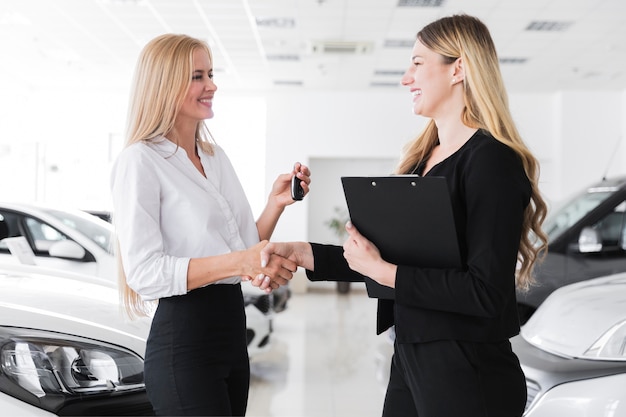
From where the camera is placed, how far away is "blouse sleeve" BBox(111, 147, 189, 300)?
163cm

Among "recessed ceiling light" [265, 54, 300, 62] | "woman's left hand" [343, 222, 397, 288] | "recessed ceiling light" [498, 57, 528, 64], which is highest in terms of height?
"recessed ceiling light" [498, 57, 528, 64]

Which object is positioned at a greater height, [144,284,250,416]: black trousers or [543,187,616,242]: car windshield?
[543,187,616,242]: car windshield

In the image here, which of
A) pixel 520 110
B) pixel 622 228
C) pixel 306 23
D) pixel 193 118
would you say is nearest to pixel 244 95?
pixel 306 23

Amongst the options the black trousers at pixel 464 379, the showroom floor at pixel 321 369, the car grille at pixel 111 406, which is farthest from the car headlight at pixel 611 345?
the showroom floor at pixel 321 369

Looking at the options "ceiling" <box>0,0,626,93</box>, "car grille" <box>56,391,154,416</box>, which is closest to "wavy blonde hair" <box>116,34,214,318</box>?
"car grille" <box>56,391,154,416</box>

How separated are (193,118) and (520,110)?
485 inches

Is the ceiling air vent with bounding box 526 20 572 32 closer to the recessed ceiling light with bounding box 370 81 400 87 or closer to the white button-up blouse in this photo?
the recessed ceiling light with bounding box 370 81 400 87

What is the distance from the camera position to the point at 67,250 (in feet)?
14.5

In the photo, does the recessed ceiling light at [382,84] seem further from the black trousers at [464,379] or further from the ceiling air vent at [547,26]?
the black trousers at [464,379]

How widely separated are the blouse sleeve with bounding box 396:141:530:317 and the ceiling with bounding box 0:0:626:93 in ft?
22.7

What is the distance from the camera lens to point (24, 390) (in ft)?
5.91

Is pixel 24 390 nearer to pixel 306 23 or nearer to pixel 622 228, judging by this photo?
pixel 622 228

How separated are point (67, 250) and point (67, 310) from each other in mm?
2481

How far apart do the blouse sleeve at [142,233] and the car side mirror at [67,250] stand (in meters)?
2.93
